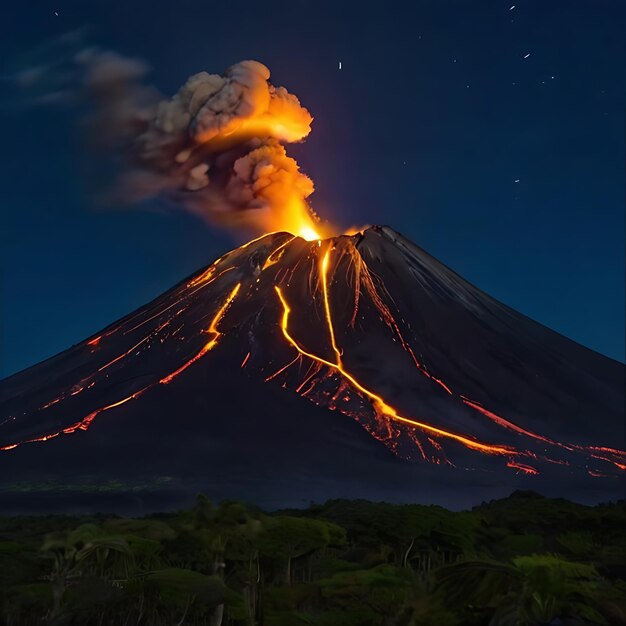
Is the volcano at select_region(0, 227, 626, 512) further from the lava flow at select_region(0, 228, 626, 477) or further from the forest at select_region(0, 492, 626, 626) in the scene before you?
the forest at select_region(0, 492, 626, 626)

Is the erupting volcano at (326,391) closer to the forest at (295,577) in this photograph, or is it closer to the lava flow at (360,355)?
the lava flow at (360,355)

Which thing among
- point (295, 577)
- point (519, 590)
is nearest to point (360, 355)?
point (295, 577)

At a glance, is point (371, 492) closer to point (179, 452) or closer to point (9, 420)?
point (179, 452)

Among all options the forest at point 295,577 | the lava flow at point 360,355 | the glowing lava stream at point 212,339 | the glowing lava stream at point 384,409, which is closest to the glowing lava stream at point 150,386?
the glowing lava stream at point 212,339

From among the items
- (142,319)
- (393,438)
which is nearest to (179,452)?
(393,438)

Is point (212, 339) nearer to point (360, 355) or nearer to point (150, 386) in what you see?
point (150, 386)
